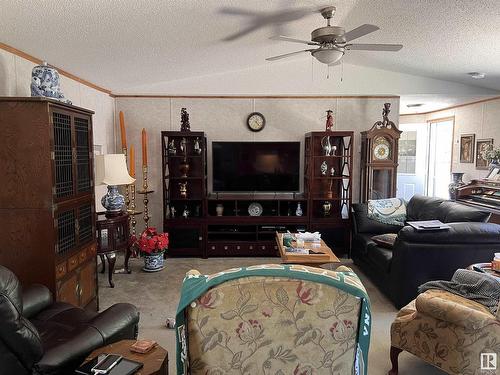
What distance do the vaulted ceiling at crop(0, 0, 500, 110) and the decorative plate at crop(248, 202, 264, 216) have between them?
2008 mm

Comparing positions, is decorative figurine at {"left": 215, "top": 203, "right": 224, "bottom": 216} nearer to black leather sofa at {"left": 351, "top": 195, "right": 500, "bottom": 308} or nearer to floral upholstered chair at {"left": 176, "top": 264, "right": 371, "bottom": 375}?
black leather sofa at {"left": 351, "top": 195, "right": 500, "bottom": 308}

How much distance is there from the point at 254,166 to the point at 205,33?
7.47 feet

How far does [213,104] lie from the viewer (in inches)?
215

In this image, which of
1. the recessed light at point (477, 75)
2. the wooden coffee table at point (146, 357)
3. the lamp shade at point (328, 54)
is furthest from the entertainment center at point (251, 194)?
the wooden coffee table at point (146, 357)

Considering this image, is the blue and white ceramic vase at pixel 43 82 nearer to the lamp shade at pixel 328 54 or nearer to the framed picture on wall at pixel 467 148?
the lamp shade at pixel 328 54

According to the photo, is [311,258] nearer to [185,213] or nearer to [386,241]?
[386,241]

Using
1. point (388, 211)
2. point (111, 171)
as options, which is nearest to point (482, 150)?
point (388, 211)

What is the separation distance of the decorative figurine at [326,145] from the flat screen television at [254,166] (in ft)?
1.20

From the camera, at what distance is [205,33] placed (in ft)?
11.3

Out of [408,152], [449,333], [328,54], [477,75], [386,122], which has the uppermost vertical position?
[477,75]

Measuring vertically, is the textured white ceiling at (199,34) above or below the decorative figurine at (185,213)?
above

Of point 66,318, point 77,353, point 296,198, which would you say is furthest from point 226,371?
point 296,198

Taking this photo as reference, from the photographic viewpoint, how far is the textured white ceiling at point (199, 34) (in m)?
2.61

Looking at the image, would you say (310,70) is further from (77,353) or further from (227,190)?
(77,353)
